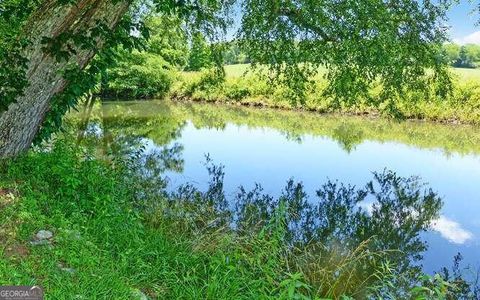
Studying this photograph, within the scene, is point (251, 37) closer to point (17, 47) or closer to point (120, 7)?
point (120, 7)

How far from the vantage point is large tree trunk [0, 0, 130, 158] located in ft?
22.5

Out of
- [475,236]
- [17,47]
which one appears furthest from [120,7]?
[475,236]

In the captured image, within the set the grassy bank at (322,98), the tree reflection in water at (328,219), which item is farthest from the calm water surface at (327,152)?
the grassy bank at (322,98)

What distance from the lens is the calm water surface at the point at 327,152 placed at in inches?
444

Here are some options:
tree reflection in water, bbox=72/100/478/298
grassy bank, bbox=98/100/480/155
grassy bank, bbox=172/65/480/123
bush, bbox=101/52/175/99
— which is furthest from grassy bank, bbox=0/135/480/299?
bush, bbox=101/52/175/99

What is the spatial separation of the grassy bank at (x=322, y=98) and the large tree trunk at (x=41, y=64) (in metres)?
6.73

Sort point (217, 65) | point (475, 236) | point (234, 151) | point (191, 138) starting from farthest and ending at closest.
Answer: point (191, 138) → point (234, 151) → point (217, 65) → point (475, 236)

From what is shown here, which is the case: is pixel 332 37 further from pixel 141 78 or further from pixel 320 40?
pixel 141 78

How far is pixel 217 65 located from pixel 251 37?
5.67ft

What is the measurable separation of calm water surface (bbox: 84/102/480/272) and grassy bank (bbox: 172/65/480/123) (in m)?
1.47

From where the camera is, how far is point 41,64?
689 cm

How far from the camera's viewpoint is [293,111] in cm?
3538

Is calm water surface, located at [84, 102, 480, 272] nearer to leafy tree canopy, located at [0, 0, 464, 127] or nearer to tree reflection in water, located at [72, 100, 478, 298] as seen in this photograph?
tree reflection in water, located at [72, 100, 478, 298]

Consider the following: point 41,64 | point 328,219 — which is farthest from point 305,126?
point 41,64
